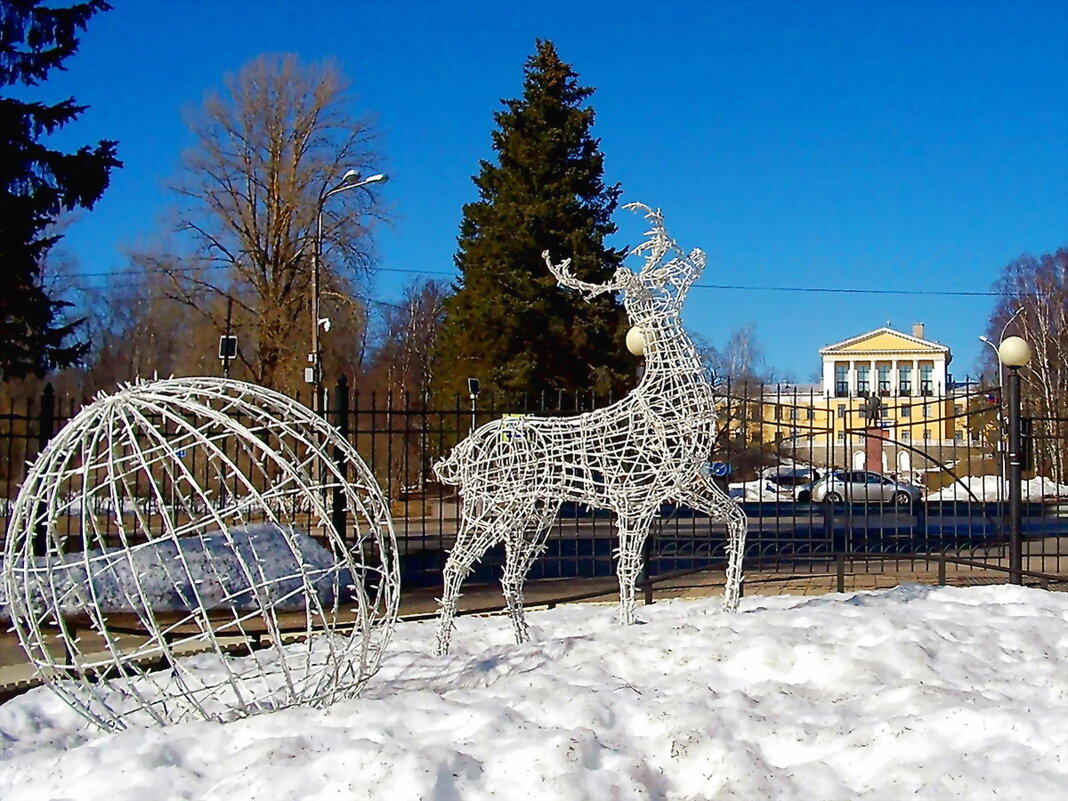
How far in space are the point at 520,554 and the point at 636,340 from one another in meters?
1.52

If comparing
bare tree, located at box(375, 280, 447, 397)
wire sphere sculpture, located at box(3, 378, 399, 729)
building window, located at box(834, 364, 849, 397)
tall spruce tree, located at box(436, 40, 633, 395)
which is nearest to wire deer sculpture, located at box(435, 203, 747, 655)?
wire sphere sculpture, located at box(3, 378, 399, 729)

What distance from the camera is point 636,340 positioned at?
6074 mm

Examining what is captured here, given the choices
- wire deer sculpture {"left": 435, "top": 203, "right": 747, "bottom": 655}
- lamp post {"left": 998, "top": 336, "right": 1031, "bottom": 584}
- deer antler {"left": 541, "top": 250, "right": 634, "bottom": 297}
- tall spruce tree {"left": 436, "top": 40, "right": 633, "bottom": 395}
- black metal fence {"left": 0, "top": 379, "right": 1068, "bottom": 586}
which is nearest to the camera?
wire deer sculpture {"left": 435, "top": 203, "right": 747, "bottom": 655}

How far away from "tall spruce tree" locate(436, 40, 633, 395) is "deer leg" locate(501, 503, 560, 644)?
17.0 m

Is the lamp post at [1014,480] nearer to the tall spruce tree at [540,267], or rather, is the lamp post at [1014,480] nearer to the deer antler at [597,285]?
the deer antler at [597,285]

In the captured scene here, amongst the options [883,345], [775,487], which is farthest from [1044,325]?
[775,487]

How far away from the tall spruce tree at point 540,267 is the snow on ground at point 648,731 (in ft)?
58.7

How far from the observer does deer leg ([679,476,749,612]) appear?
220 inches

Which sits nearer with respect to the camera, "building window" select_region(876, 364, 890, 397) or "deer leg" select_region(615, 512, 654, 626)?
"deer leg" select_region(615, 512, 654, 626)

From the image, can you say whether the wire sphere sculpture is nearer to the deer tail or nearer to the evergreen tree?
the deer tail

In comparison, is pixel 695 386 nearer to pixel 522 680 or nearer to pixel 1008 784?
pixel 522 680

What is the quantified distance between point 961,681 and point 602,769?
191 centimetres

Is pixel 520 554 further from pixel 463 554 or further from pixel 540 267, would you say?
pixel 540 267

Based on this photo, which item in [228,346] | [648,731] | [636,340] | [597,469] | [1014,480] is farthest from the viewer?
[228,346]
